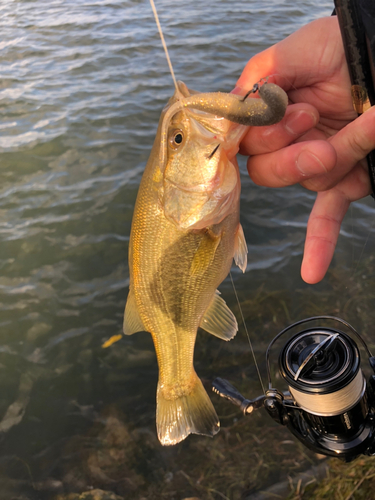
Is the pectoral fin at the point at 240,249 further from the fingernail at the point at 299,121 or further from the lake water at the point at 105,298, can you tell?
the lake water at the point at 105,298

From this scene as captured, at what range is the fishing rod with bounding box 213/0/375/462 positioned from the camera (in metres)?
2.19

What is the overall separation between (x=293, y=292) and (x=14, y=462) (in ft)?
11.4

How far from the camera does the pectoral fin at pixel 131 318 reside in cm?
282

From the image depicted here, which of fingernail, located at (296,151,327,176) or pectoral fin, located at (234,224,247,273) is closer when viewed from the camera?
fingernail, located at (296,151,327,176)

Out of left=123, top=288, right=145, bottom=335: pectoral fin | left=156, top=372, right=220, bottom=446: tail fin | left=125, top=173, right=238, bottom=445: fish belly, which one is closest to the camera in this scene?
left=125, top=173, right=238, bottom=445: fish belly

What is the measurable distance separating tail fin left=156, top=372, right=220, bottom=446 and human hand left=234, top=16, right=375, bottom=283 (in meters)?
1.18

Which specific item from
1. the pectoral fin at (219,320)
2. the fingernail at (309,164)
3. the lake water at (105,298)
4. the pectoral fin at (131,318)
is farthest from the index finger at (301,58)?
the lake water at (105,298)

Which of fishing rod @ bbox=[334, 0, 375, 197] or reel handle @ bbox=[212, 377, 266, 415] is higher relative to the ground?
fishing rod @ bbox=[334, 0, 375, 197]

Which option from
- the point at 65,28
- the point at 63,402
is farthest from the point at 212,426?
the point at 65,28

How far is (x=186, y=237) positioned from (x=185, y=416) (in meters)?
1.36

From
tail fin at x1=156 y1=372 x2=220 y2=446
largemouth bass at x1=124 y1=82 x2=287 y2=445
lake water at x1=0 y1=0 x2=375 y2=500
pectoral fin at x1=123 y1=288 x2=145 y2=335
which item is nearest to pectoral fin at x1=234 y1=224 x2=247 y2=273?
largemouth bass at x1=124 y1=82 x2=287 y2=445

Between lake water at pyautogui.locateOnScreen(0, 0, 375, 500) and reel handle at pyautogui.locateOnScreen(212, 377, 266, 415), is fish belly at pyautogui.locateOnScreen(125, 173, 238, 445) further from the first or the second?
lake water at pyautogui.locateOnScreen(0, 0, 375, 500)

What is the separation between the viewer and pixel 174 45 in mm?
11148

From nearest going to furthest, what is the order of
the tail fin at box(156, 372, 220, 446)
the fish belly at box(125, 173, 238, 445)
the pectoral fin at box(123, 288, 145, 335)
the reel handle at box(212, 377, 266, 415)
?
the fish belly at box(125, 173, 238, 445), the reel handle at box(212, 377, 266, 415), the pectoral fin at box(123, 288, 145, 335), the tail fin at box(156, 372, 220, 446)
